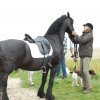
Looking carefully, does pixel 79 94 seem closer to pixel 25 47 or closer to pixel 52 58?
pixel 52 58

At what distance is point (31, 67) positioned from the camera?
29.9ft

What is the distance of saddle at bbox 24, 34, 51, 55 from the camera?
30.4 ft

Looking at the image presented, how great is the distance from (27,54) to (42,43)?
2.52ft

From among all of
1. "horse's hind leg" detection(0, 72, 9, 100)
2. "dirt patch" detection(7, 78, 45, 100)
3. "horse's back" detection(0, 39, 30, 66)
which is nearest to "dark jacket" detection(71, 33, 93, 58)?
"dirt patch" detection(7, 78, 45, 100)

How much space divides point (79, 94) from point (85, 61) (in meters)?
1.06

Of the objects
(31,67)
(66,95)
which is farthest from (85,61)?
(31,67)

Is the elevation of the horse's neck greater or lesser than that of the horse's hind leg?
greater

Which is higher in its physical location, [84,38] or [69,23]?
[69,23]

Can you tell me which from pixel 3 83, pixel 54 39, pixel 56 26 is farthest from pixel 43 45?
pixel 3 83

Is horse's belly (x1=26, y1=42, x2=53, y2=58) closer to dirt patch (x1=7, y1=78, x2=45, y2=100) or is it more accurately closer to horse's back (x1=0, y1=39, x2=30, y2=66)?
horse's back (x1=0, y1=39, x2=30, y2=66)

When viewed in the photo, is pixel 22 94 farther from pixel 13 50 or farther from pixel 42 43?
pixel 13 50

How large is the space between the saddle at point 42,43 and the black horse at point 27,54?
8.5 inches

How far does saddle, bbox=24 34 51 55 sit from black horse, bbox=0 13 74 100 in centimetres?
21

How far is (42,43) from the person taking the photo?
9.38 meters
